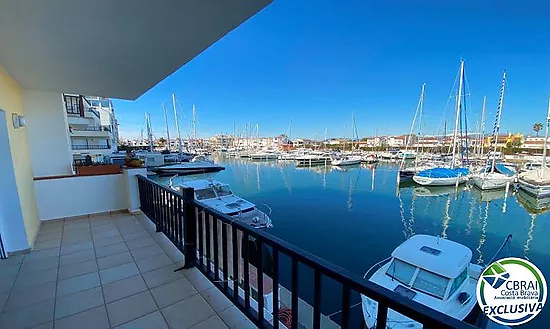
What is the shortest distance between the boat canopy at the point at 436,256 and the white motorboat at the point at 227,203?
15.4 ft

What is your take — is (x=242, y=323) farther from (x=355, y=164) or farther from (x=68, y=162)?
(x=355, y=164)

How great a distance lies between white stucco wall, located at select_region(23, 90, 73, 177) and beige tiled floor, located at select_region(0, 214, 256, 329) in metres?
2.38

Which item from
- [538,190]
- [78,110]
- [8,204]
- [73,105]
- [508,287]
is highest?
[73,105]

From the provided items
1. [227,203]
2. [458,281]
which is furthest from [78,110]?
[458,281]

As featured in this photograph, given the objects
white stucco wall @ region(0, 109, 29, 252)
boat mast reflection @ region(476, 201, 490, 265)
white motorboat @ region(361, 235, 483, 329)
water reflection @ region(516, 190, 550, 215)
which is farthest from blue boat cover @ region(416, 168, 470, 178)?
white stucco wall @ region(0, 109, 29, 252)

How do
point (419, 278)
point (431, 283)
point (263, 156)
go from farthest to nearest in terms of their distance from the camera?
1. point (263, 156)
2. point (419, 278)
3. point (431, 283)

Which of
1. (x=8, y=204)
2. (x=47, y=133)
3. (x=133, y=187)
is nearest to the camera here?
(x=8, y=204)

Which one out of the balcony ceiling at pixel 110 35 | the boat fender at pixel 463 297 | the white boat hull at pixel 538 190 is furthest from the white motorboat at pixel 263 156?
the balcony ceiling at pixel 110 35

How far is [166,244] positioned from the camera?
2.90 meters

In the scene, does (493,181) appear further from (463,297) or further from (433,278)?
(433,278)

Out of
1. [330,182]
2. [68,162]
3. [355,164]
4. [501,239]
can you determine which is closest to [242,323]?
[68,162]

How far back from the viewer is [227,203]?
8484 mm

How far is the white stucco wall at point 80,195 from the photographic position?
3797 millimetres

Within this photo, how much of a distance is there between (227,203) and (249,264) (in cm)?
714
